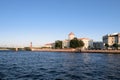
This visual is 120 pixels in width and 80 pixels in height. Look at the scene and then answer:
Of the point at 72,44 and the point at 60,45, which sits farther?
the point at 60,45

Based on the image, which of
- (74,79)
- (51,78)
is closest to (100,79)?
(74,79)

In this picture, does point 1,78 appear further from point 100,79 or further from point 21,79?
point 100,79

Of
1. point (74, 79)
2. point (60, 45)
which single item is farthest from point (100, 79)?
point (60, 45)

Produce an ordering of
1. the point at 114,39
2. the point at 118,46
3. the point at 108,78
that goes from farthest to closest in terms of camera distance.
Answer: the point at 114,39
the point at 118,46
the point at 108,78

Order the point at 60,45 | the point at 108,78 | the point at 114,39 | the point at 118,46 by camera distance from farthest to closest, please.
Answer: the point at 60,45
the point at 114,39
the point at 118,46
the point at 108,78

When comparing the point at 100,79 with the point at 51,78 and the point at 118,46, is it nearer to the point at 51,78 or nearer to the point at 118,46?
the point at 51,78

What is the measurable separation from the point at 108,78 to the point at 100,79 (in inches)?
45.4

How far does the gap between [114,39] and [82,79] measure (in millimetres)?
146016

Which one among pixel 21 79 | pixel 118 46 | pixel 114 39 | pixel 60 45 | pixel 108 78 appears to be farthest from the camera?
pixel 60 45

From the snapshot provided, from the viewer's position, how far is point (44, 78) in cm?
2041

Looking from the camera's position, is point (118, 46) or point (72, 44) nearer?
point (118, 46)

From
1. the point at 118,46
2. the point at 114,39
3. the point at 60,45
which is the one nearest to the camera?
the point at 118,46

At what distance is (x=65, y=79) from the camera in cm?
2005

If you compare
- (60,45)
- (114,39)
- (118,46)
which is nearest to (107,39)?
(114,39)
